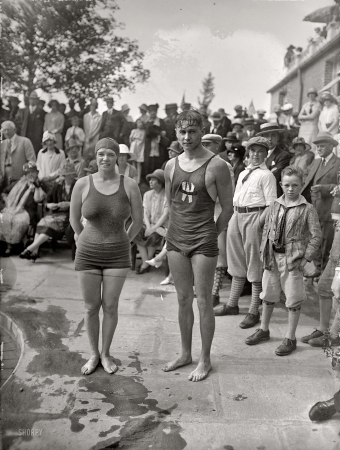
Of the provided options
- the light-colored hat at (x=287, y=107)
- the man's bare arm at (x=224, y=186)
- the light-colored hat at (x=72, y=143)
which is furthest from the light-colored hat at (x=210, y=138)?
the light-colored hat at (x=72, y=143)

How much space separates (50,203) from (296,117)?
4.32 meters

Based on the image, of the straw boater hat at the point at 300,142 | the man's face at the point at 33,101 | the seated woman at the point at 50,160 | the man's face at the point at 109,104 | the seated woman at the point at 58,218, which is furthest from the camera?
the seated woman at the point at 50,160

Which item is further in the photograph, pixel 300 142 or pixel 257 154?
pixel 300 142

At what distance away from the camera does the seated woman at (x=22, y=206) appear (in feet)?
24.1

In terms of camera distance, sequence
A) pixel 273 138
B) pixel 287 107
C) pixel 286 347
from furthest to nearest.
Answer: pixel 287 107 → pixel 273 138 → pixel 286 347

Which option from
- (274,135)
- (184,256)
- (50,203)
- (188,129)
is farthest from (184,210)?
(50,203)

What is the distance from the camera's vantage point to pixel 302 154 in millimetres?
6355

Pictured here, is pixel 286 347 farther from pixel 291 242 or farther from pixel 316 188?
pixel 316 188

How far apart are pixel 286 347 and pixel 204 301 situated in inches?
38.1

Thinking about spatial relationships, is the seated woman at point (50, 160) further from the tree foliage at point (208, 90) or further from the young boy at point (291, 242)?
the young boy at point (291, 242)

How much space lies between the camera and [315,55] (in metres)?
4.74

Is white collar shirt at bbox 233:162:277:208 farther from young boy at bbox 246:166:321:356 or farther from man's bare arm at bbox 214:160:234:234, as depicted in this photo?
man's bare arm at bbox 214:160:234:234

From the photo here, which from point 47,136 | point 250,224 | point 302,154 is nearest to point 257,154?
point 250,224

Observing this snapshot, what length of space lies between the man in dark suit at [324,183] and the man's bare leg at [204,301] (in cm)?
167
